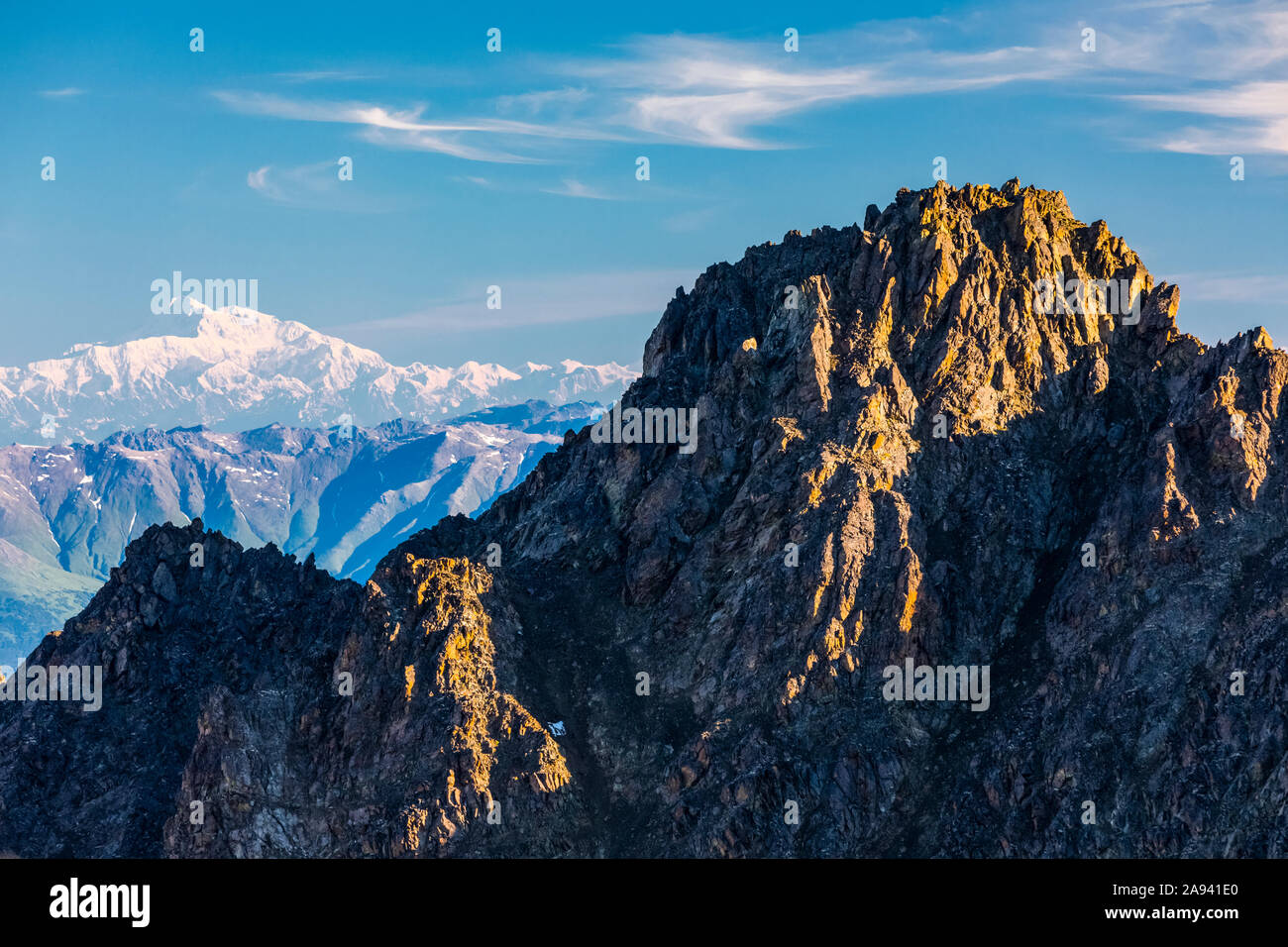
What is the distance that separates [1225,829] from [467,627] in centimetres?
9364

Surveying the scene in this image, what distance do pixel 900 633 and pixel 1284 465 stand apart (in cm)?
5033

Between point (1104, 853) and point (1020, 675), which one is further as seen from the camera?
point (1020, 675)

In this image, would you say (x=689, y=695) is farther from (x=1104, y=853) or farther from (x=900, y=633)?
(x=1104, y=853)

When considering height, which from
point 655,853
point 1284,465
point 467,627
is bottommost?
point 655,853

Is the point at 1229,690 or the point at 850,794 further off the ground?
the point at 1229,690

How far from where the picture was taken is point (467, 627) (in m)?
198

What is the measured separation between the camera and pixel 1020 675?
604 ft

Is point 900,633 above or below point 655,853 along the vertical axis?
above

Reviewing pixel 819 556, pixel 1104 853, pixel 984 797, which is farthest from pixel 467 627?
pixel 1104 853
